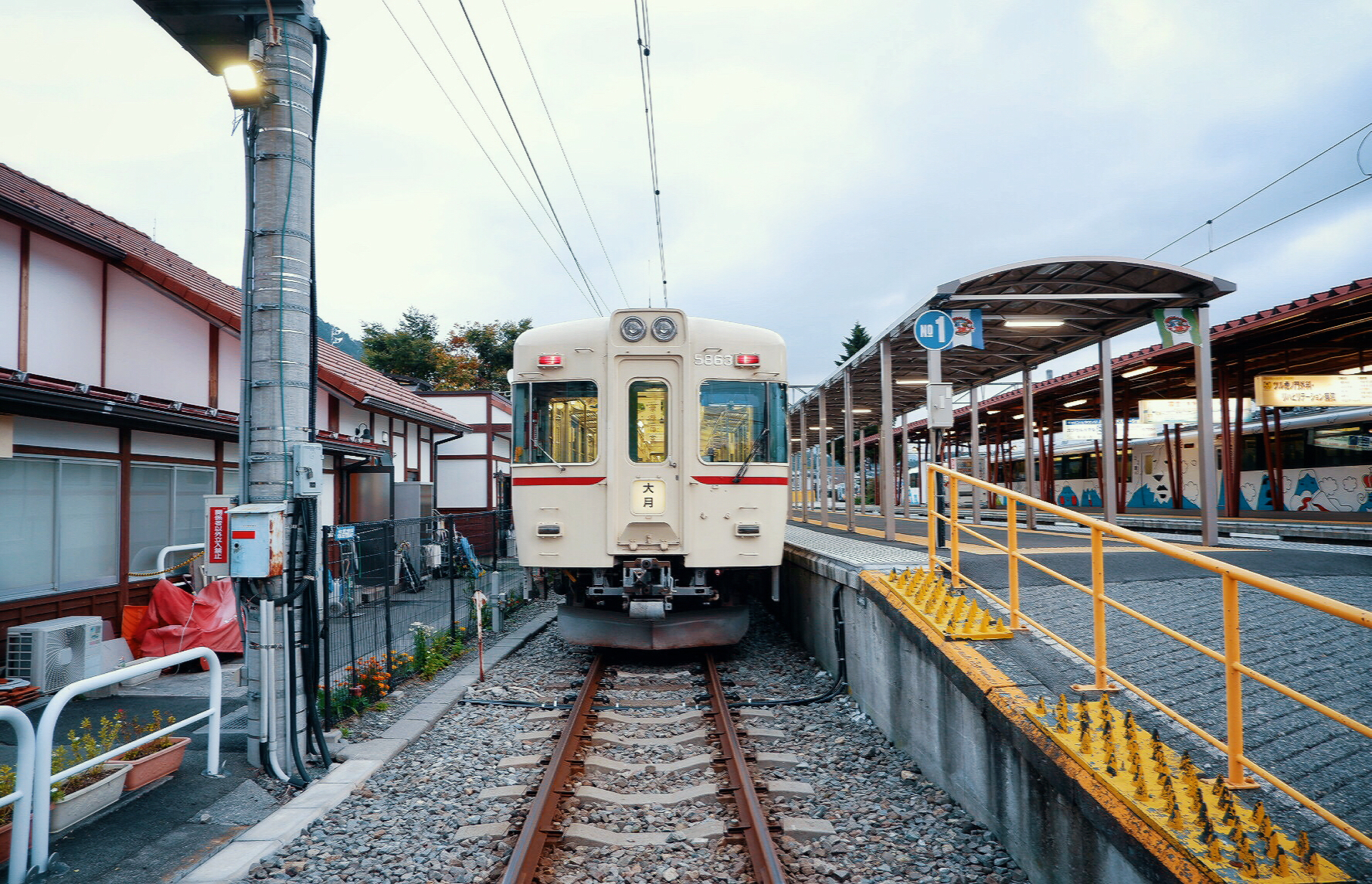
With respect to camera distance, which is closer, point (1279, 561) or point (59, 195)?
point (1279, 561)

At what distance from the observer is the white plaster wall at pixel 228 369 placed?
9320 millimetres

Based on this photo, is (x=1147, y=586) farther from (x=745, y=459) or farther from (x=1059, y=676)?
(x=745, y=459)

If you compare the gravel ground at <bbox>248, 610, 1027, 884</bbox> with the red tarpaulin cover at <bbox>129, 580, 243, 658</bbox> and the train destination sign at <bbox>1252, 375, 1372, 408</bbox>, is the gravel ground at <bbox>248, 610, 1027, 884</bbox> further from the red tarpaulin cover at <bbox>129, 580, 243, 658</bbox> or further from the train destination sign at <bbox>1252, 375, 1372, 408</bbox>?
the train destination sign at <bbox>1252, 375, 1372, 408</bbox>

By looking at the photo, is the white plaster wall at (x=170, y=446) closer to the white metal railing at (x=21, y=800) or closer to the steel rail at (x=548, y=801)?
the white metal railing at (x=21, y=800)

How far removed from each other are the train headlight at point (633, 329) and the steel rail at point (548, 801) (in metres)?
3.39

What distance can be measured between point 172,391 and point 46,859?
6.45 meters

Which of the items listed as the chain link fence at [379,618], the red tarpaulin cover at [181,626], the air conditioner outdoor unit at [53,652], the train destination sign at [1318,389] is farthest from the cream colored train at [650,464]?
the train destination sign at [1318,389]

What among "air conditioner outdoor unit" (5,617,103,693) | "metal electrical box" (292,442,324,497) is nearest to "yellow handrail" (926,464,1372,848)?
"metal electrical box" (292,442,324,497)

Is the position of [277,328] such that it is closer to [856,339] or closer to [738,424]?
[738,424]

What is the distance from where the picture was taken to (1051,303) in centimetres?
920

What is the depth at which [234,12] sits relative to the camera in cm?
470

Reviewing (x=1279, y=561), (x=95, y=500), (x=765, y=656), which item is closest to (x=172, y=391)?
(x=95, y=500)

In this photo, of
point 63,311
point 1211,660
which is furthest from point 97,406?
point 1211,660

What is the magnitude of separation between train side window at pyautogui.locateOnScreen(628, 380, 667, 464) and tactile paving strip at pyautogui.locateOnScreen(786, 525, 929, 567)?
80.6 inches
